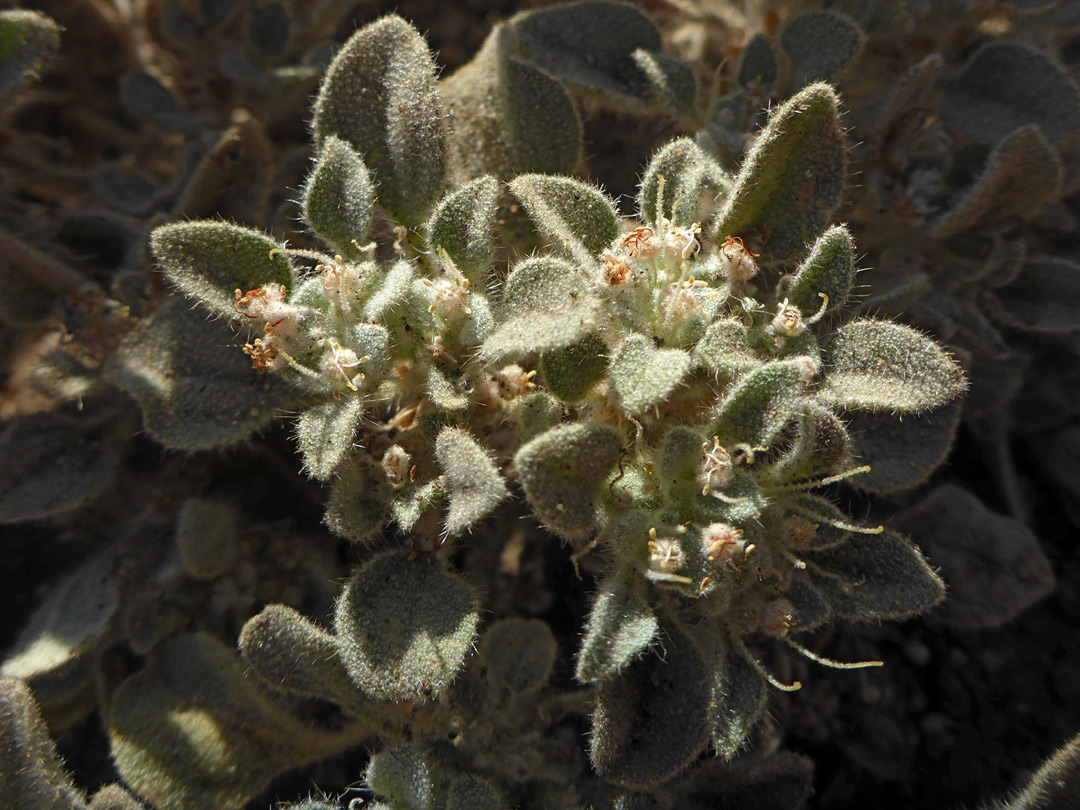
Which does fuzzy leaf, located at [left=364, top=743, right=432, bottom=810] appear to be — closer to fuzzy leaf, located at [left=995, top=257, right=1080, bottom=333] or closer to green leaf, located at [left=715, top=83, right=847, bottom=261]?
green leaf, located at [left=715, top=83, right=847, bottom=261]

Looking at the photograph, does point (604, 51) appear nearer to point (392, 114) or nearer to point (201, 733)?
point (392, 114)

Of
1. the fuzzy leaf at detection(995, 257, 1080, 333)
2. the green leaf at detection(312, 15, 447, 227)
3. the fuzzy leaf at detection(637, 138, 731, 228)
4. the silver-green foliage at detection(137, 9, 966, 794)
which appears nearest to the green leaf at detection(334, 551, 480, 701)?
the silver-green foliage at detection(137, 9, 966, 794)

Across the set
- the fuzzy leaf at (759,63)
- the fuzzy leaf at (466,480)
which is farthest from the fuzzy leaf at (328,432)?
the fuzzy leaf at (759,63)

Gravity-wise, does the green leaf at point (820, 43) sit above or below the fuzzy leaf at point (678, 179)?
above

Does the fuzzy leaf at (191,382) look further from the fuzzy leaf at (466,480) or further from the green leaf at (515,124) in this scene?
the green leaf at (515,124)

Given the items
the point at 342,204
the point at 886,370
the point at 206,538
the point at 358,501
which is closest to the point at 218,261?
the point at 342,204
